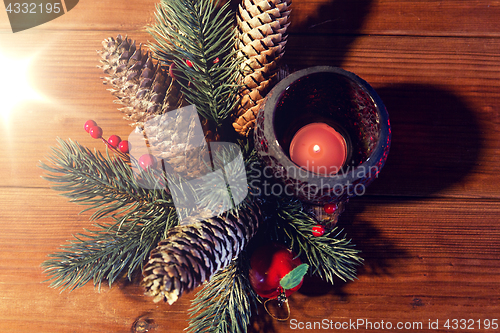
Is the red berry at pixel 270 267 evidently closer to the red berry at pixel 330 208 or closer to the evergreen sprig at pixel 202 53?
the red berry at pixel 330 208

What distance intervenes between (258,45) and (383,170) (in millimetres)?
286

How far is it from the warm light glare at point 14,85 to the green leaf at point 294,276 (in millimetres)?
504

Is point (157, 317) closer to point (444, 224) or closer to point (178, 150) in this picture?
point (178, 150)

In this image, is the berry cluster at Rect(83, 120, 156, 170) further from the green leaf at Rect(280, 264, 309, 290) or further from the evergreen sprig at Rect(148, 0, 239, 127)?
the green leaf at Rect(280, 264, 309, 290)

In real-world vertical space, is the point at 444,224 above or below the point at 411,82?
below

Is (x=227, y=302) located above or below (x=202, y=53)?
below

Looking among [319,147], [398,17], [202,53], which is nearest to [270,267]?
[319,147]

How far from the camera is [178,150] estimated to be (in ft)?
1.10

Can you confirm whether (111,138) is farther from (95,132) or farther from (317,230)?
(317,230)

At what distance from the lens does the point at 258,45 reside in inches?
13.7

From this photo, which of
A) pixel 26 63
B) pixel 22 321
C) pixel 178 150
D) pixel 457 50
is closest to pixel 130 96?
pixel 178 150

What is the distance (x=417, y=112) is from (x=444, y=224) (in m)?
0.19

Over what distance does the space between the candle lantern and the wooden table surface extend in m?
0.14

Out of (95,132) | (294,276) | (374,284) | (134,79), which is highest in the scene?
(134,79)
